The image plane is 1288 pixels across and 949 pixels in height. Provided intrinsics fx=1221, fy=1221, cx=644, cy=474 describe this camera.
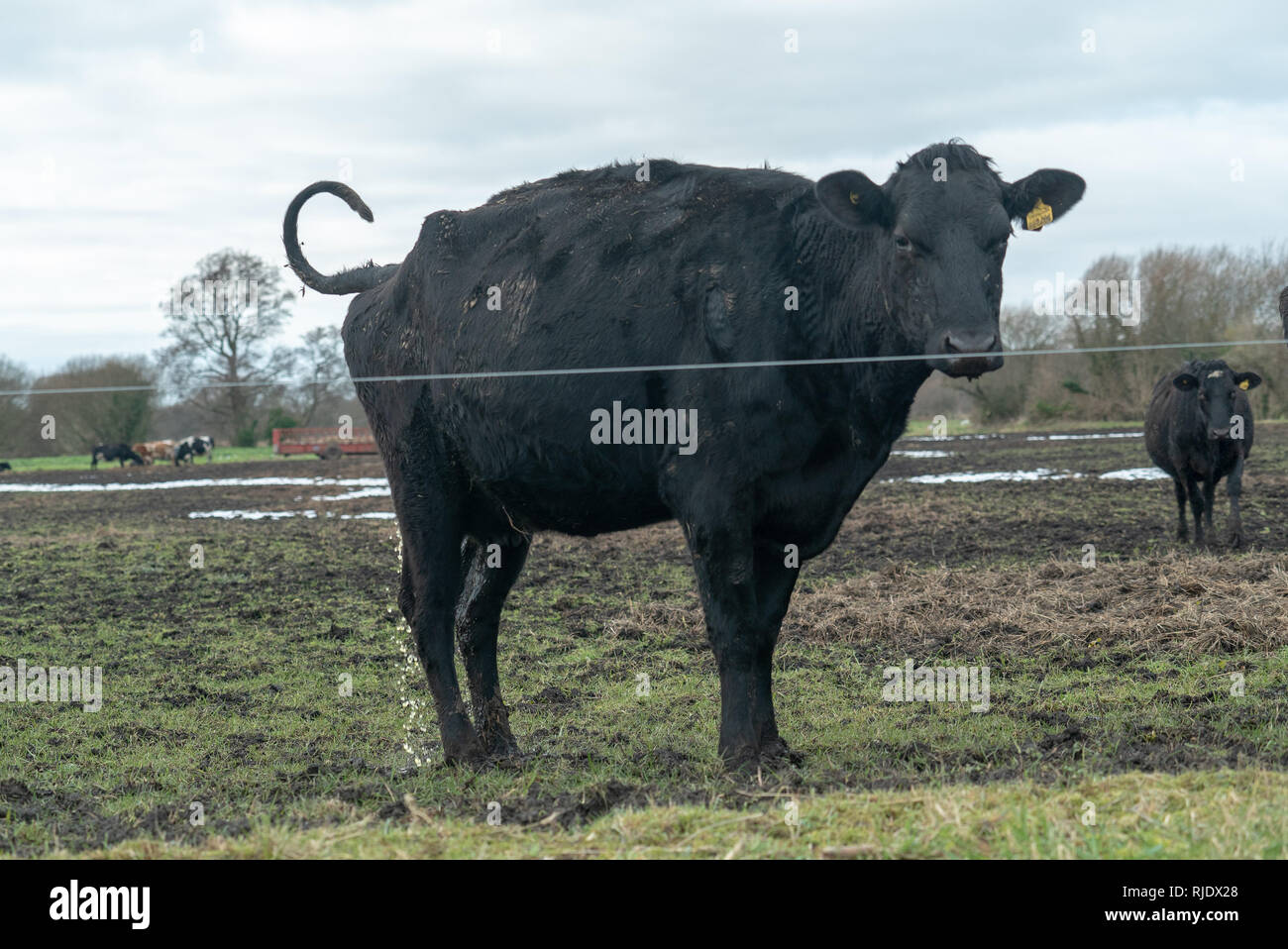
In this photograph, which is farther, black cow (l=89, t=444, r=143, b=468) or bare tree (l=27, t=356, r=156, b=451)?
bare tree (l=27, t=356, r=156, b=451)

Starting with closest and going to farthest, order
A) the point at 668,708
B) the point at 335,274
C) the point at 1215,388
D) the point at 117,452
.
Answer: the point at 668,708 → the point at 335,274 → the point at 1215,388 → the point at 117,452

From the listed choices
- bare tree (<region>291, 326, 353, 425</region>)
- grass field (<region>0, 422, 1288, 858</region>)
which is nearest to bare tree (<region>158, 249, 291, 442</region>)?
bare tree (<region>291, 326, 353, 425</region>)

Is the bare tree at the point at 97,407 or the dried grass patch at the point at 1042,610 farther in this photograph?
the bare tree at the point at 97,407

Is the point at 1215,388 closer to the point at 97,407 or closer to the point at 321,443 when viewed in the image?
the point at 321,443

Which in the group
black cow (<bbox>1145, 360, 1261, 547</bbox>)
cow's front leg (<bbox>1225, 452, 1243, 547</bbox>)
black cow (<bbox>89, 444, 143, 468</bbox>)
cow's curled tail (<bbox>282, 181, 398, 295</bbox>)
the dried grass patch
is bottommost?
the dried grass patch

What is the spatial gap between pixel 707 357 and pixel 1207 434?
1060cm

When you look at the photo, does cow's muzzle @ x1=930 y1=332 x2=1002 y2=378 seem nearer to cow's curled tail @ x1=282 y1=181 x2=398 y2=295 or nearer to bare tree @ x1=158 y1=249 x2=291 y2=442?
cow's curled tail @ x1=282 y1=181 x2=398 y2=295

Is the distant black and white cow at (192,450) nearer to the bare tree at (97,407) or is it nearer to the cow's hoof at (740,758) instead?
the bare tree at (97,407)

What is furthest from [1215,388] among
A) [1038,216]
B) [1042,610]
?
[1038,216]

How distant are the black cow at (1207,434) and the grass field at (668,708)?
77cm

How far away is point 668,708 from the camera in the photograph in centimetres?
718

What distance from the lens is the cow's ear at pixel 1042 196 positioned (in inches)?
223

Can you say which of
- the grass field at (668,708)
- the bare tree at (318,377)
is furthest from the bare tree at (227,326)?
A: the grass field at (668,708)

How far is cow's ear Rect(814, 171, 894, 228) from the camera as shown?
5.44m
